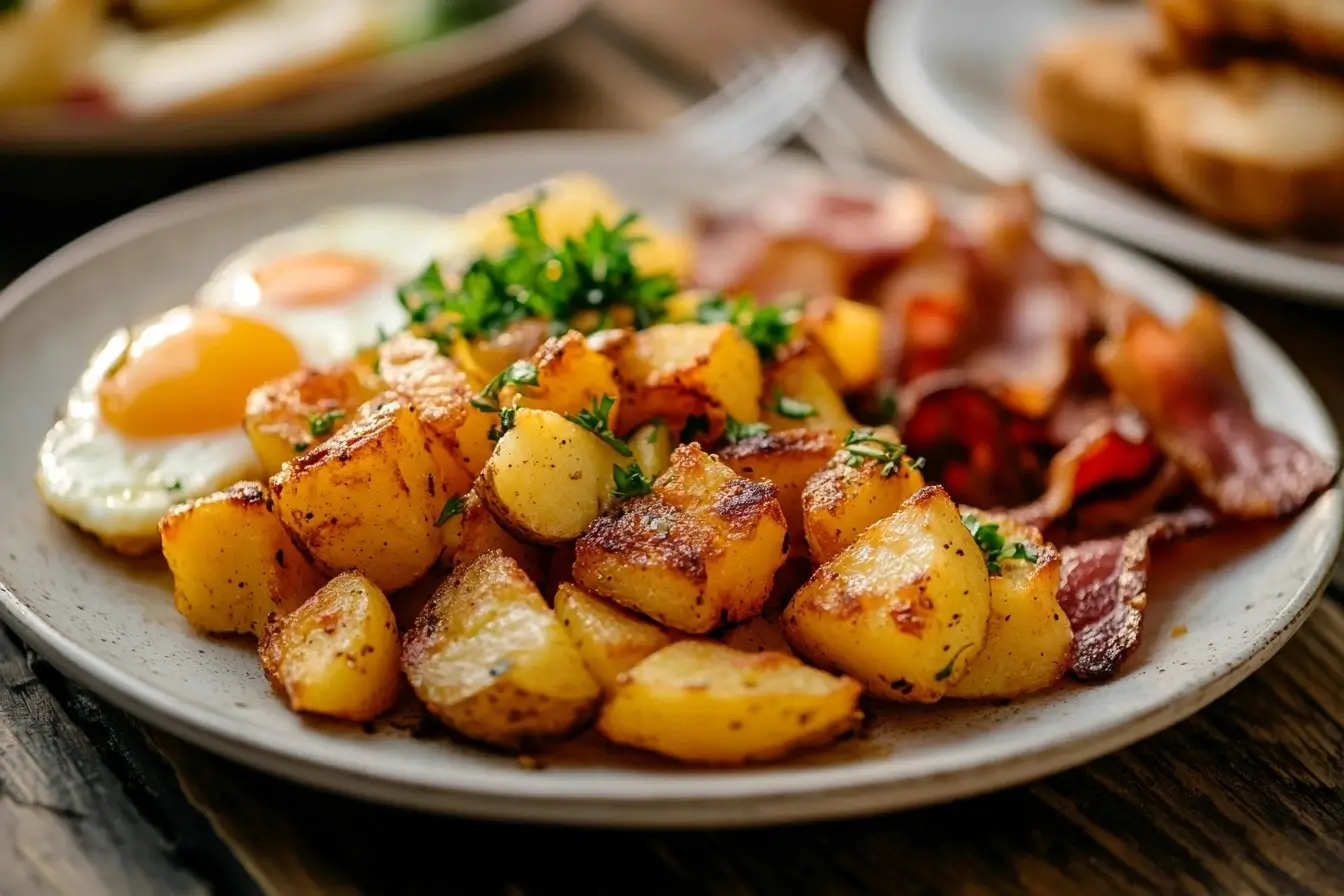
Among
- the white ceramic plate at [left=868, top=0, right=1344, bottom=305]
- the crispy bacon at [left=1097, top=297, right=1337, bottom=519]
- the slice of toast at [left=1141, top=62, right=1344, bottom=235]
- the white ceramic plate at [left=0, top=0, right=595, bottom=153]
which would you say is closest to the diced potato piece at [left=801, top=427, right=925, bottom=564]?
the crispy bacon at [left=1097, top=297, right=1337, bottom=519]

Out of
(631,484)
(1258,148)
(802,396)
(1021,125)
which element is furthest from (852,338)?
(1021,125)

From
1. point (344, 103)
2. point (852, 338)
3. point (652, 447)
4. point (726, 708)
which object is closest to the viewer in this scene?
point (726, 708)

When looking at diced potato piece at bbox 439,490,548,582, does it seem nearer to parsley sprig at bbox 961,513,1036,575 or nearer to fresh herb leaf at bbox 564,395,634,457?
fresh herb leaf at bbox 564,395,634,457

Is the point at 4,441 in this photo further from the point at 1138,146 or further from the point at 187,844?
the point at 1138,146

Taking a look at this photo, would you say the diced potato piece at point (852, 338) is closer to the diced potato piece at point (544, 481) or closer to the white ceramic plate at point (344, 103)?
the diced potato piece at point (544, 481)

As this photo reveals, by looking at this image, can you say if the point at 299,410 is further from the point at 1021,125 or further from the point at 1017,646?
the point at 1021,125
